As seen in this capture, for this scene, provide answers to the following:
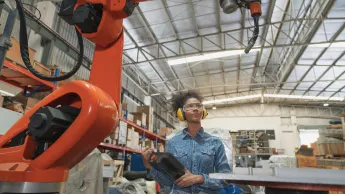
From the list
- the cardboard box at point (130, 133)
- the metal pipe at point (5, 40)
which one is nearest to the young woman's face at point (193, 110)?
the metal pipe at point (5, 40)

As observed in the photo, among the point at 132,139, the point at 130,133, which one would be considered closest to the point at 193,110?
the point at 130,133

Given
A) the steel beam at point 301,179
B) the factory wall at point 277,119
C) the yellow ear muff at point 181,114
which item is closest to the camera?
the steel beam at point 301,179

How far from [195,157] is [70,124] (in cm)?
132

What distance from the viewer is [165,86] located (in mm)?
11195

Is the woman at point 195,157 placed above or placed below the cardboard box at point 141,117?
below

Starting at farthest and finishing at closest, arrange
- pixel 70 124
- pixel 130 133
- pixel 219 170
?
pixel 130 133 < pixel 219 170 < pixel 70 124

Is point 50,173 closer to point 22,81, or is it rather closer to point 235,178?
point 235,178

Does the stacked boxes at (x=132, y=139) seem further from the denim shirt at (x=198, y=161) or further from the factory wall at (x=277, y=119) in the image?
the factory wall at (x=277, y=119)

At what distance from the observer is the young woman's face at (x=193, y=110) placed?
2.15m

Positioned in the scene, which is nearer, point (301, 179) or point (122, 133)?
point (301, 179)

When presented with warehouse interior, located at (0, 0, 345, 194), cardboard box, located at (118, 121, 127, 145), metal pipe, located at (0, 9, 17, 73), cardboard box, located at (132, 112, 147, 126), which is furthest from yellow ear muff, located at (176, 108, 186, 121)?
cardboard box, located at (132, 112, 147, 126)

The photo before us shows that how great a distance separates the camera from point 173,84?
11.3 metres

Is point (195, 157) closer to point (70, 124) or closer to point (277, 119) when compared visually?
point (70, 124)

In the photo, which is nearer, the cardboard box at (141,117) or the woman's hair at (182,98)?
the woman's hair at (182,98)
